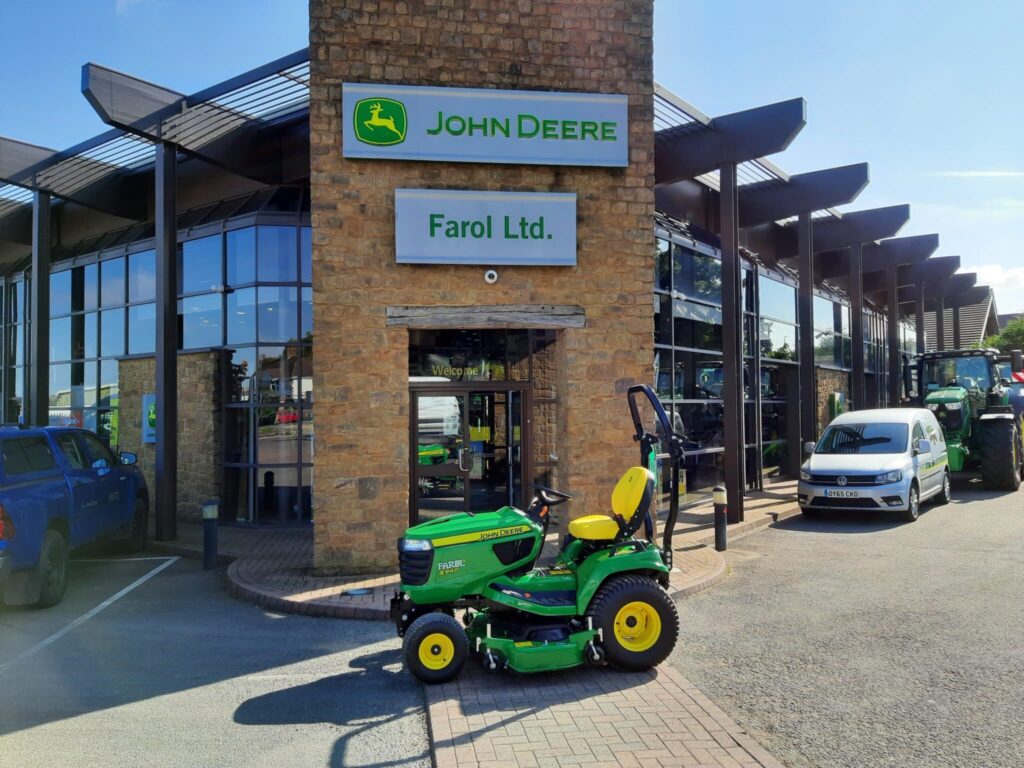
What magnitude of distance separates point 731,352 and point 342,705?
8467 millimetres

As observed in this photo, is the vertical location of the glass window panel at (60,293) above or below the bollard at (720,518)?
above

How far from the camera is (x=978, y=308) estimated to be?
3519 cm

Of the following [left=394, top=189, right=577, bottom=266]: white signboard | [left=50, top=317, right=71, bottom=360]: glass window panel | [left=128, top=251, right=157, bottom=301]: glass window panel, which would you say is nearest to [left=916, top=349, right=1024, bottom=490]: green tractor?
[left=394, top=189, right=577, bottom=266]: white signboard

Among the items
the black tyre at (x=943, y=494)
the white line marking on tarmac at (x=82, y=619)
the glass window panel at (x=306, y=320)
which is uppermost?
the glass window panel at (x=306, y=320)

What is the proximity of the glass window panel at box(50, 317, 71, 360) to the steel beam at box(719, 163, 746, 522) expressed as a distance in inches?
522

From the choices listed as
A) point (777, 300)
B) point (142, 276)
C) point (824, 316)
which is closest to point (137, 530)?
point (142, 276)

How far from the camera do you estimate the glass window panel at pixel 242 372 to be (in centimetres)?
1280

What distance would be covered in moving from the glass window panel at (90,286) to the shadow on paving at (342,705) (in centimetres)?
1272

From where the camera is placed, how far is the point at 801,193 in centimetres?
1521

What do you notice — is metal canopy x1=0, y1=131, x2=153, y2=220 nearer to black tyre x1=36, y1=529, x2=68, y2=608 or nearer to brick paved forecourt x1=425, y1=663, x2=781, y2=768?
black tyre x1=36, y1=529, x2=68, y2=608

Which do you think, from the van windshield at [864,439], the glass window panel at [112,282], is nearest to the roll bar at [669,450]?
the van windshield at [864,439]

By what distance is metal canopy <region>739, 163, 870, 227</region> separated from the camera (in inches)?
576

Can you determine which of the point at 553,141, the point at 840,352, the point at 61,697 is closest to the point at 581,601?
the point at 61,697

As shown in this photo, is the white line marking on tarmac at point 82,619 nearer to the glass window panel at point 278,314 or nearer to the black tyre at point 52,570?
the black tyre at point 52,570
